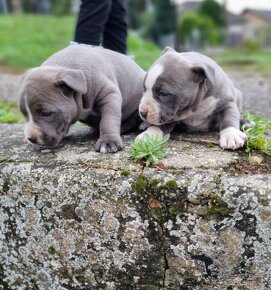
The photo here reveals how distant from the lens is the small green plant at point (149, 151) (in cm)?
282

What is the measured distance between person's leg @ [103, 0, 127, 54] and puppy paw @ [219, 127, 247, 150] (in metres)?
2.56

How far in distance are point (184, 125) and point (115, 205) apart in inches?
40.4

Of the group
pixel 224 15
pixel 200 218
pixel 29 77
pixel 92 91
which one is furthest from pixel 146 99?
pixel 224 15

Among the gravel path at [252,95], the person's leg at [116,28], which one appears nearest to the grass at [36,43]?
the gravel path at [252,95]

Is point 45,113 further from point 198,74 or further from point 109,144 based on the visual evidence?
point 198,74

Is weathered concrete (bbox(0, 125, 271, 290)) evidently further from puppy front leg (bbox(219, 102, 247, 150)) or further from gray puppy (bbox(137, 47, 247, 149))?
gray puppy (bbox(137, 47, 247, 149))

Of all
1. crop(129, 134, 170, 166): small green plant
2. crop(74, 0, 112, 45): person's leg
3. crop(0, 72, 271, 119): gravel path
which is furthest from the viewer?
crop(0, 72, 271, 119): gravel path

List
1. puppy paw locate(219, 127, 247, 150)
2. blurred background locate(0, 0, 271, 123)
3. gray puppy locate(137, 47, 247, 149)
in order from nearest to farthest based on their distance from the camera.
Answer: puppy paw locate(219, 127, 247, 150) → gray puppy locate(137, 47, 247, 149) → blurred background locate(0, 0, 271, 123)

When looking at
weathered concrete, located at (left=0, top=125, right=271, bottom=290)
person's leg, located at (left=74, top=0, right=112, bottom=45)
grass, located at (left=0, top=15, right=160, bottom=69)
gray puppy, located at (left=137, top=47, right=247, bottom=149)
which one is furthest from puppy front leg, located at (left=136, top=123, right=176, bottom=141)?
grass, located at (left=0, top=15, right=160, bottom=69)

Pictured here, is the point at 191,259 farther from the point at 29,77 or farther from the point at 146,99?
the point at 29,77

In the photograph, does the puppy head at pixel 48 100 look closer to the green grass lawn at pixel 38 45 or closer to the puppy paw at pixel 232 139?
the puppy paw at pixel 232 139

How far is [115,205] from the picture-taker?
2.71 m

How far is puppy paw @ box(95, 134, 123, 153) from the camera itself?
3.01 meters

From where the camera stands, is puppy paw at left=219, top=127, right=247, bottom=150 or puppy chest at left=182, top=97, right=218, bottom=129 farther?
puppy chest at left=182, top=97, right=218, bottom=129
